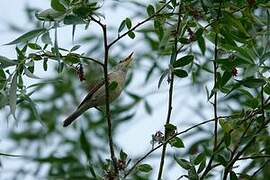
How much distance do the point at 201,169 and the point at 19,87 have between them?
568 millimetres

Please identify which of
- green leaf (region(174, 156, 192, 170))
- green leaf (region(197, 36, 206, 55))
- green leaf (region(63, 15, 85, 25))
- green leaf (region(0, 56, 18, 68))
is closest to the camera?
green leaf (region(63, 15, 85, 25))

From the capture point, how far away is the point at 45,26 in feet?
7.10

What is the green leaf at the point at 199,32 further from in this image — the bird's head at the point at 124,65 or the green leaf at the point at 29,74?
the bird's head at the point at 124,65

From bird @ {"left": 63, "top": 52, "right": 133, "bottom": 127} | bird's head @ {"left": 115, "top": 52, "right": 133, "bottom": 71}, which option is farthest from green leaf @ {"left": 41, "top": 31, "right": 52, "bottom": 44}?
bird's head @ {"left": 115, "top": 52, "right": 133, "bottom": 71}

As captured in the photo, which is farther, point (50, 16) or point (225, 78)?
point (225, 78)

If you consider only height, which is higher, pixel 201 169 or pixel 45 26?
pixel 45 26

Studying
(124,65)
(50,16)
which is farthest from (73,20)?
(124,65)

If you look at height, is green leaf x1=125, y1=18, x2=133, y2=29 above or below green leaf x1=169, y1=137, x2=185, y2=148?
above

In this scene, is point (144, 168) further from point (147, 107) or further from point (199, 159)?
point (147, 107)

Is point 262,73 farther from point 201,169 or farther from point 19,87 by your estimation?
point 19,87

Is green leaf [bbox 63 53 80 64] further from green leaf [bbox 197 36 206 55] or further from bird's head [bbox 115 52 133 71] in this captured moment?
bird's head [bbox 115 52 133 71]

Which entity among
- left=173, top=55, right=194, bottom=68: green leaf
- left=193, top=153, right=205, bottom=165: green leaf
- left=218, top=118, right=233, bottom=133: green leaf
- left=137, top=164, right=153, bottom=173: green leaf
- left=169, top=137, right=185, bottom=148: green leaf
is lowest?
left=137, top=164, right=153, bottom=173: green leaf

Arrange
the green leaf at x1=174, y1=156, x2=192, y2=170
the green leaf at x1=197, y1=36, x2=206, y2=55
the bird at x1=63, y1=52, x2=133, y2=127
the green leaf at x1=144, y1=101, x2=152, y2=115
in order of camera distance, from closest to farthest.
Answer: the green leaf at x1=174, y1=156, x2=192, y2=170 < the green leaf at x1=197, y1=36, x2=206, y2=55 < the bird at x1=63, y1=52, x2=133, y2=127 < the green leaf at x1=144, y1=101, x2=152, y2=115

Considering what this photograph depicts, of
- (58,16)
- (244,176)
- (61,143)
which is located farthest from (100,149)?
(58,16)
